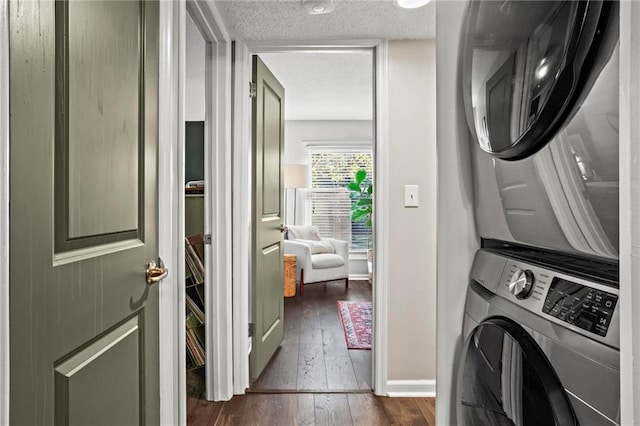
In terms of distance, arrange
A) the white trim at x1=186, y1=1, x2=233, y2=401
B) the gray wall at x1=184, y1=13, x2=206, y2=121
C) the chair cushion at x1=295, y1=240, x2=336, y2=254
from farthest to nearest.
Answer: the chair cushion at x1=295, y1=240, x2=336, y2=254 → the gray wall at x1=184, y1=13, x2=206, y2=121 → the white trim at x1=186, y1=1, x2=233, y2=401

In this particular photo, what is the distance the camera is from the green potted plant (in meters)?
5.97

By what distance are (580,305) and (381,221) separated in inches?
74.8

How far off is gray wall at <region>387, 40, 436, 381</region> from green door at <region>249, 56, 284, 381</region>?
0.79 meters

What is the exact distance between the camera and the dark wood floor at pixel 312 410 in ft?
7.03

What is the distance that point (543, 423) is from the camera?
64 centimetres

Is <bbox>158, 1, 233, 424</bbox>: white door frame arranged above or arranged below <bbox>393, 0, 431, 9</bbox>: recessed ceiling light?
below

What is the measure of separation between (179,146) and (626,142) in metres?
1.40

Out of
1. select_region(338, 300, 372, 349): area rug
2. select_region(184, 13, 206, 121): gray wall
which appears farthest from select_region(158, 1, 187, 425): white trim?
select_region(338, 300, 372, 349): area rug

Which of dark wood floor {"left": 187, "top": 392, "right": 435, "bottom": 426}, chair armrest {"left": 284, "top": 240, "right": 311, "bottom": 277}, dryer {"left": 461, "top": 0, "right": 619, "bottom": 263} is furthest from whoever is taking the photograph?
chair armrest {"left": 284, "top": 240, "right": 311, "bottom": 277}

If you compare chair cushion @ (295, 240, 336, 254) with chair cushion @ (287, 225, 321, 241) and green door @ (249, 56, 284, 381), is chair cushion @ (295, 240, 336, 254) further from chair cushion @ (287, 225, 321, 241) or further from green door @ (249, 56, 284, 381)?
green door @ (249, 56, 284, 381)

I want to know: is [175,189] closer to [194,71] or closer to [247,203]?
[247,203]

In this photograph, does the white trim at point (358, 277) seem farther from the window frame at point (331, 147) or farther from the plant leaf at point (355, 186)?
the plant leaf at point (355, 186)

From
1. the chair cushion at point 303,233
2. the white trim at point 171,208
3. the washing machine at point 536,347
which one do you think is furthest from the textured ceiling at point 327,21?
the chair cushion at point 303,233

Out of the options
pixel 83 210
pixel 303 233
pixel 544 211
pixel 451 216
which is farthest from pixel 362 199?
pixel 544 211
